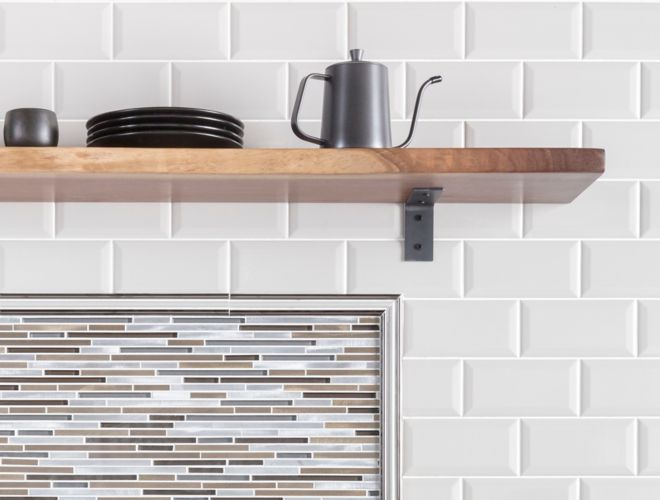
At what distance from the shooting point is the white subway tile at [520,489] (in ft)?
3.64

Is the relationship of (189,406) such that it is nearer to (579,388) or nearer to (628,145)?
(579,388)

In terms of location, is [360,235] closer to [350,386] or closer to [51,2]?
[350,386]

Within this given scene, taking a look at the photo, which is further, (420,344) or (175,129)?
(420,344)

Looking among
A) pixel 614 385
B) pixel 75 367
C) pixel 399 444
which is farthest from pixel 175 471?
pixel 614 385

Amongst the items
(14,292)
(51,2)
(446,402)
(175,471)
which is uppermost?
(51,2)

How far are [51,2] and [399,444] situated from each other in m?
0.93

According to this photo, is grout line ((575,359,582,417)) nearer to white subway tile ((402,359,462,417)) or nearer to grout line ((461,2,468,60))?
white subway tile ((402,359,462,417))

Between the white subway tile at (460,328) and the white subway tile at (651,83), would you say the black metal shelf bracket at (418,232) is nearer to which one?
the white subway tile at (460,328)

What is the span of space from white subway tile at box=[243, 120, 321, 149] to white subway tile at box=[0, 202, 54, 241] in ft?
1.16

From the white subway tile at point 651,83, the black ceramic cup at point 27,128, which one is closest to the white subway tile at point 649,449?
the white subway tile at point 651,83

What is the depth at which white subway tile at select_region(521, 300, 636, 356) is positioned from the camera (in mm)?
1114

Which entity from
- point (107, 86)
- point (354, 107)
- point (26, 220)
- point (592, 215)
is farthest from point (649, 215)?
point (26, 220)

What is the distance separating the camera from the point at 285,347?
3.67 ft

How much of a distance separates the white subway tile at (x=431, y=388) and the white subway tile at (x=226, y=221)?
12.5 inches
